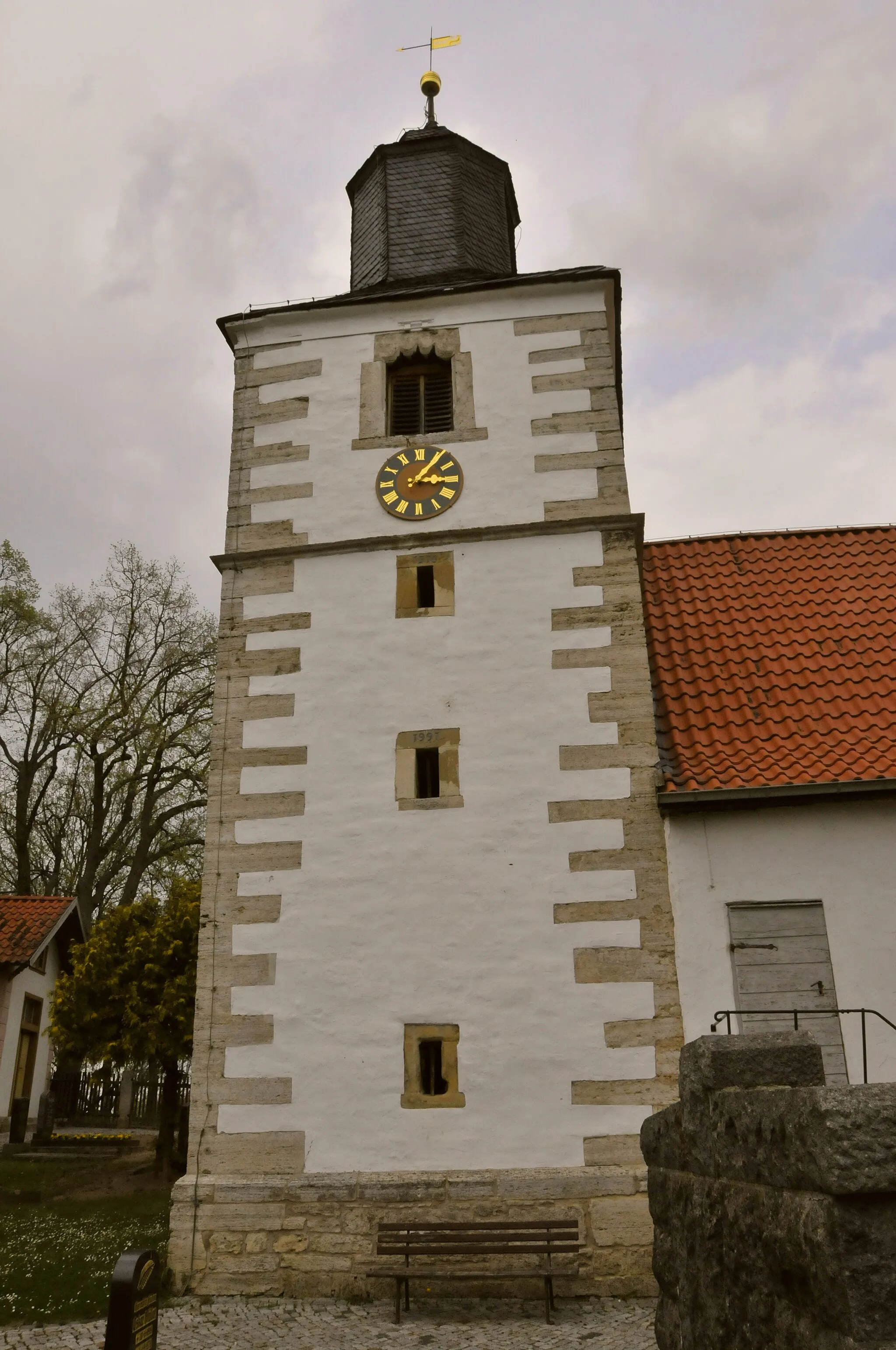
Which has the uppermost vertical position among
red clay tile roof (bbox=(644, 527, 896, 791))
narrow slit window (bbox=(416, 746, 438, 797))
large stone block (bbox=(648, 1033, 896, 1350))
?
red clay tile roof (bbox=(644, 527, 896, 791))

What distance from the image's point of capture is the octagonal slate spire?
1315cm

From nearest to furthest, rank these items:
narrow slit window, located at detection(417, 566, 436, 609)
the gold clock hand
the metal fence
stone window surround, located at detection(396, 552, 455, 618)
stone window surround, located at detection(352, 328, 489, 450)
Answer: stone window surround, located at detection(396, 552, 455, 618) < narrow slit window, located at detection(417, 566, 436, 609) < the gold clock hand < stone window surround, located at detection(352, 328, 489, 450) < the metal fence

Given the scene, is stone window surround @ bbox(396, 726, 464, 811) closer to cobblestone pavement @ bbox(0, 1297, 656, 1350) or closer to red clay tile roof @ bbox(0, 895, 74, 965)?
cobblestone pavement @ bbox(0, 1297, 656, 1350)

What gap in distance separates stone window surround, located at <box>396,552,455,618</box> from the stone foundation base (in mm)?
4826

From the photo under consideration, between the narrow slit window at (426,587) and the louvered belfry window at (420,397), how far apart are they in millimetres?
1663

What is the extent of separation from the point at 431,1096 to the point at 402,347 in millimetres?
7618

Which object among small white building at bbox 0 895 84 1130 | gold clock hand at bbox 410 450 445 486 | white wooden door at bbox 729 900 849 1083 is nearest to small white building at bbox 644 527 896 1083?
white wooden door at bbox 729 900 849 1083

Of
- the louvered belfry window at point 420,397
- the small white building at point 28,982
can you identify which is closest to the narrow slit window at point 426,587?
the louvered belfry window at point 420,397

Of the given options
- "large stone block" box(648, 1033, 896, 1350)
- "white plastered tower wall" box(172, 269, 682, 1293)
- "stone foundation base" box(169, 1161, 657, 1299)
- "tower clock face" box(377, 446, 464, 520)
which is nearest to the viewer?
"large stone block" box(648, 1033, 896, 1350)

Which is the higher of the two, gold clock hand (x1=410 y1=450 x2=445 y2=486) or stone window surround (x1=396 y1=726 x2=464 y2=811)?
gold clock hand (x1=410 y1=450 x2=445 y2=486)

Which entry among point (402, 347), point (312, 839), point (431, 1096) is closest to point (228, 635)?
point (312, 839)

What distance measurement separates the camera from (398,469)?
36.6 feet

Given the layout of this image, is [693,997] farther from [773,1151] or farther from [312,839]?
[773,1151]

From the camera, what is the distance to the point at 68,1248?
952 cm
